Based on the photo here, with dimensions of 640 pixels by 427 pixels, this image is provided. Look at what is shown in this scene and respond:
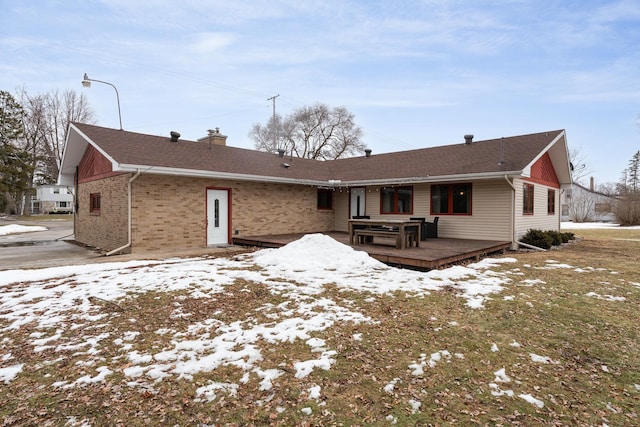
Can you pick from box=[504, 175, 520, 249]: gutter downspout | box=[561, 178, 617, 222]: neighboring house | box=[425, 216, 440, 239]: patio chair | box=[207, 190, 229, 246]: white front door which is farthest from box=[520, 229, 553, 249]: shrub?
box=[561, 178, 617, 222]: neighboring house

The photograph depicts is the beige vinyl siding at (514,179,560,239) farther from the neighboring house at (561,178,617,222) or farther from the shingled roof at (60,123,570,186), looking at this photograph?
the neighboring house at (561,178,617,222)

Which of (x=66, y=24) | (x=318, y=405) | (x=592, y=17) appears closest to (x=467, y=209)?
(x=592, y=17)

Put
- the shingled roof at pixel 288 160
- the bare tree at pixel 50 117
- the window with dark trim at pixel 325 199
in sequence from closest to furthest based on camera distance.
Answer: the shingled roof at pixel 288 160 < the window with dark trim at pixel 325 199 < the bare tree at pixel 50 117

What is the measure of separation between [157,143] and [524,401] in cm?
1309

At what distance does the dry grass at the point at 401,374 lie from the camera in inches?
101

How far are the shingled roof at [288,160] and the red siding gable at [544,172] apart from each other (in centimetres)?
58

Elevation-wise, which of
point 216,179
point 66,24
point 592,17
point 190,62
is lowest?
point 216,179

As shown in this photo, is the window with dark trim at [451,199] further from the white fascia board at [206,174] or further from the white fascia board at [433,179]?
the white fascia board at [206,174]

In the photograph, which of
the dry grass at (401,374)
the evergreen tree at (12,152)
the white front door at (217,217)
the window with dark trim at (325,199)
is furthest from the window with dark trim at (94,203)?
the evergreen tree at (12,152)

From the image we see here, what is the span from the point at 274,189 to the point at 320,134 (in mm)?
26309

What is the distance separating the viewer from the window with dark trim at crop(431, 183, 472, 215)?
1248cm

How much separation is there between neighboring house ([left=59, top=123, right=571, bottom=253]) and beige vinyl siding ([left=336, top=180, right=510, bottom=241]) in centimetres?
3

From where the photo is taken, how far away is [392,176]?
1405 cm

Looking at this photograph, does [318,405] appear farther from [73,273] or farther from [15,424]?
[73,273]
